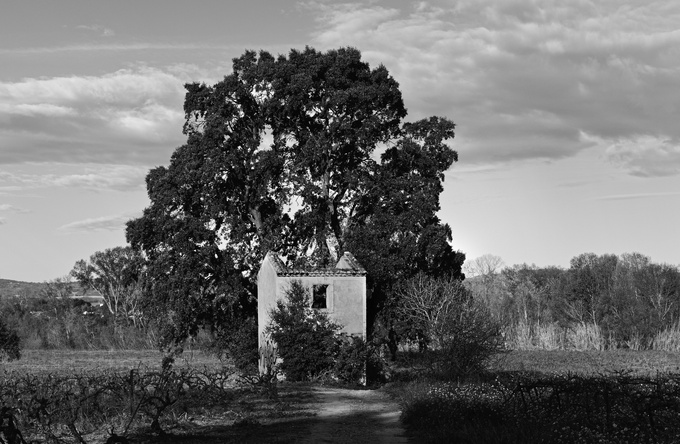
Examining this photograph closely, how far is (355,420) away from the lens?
18.3 metres

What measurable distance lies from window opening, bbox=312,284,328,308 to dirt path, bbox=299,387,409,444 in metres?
9.84

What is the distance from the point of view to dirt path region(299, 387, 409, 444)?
1550cm

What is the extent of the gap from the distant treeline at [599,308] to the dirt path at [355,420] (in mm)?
33820

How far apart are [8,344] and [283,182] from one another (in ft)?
71.3

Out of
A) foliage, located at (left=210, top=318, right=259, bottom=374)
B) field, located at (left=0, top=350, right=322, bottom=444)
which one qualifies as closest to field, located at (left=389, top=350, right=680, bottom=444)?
field, located at (left=0, top=350, right=322, bottom=444)

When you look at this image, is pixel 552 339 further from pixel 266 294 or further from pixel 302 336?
→ pixel 302 336

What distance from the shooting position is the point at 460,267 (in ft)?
142

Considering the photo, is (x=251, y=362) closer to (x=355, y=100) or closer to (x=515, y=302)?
(x=355, y=100)

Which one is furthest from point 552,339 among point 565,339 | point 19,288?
point 19,288

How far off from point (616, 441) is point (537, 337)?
156 feet

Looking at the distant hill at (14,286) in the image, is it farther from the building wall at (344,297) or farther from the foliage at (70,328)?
the building wall at (344,297)

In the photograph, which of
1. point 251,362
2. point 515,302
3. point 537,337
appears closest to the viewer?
point 251,362

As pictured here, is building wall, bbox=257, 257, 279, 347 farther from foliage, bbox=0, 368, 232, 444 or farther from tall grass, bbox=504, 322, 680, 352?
tall grass, bbox=504, 322, 680, 352

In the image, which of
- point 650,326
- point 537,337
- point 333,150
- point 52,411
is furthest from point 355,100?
point 650,326
